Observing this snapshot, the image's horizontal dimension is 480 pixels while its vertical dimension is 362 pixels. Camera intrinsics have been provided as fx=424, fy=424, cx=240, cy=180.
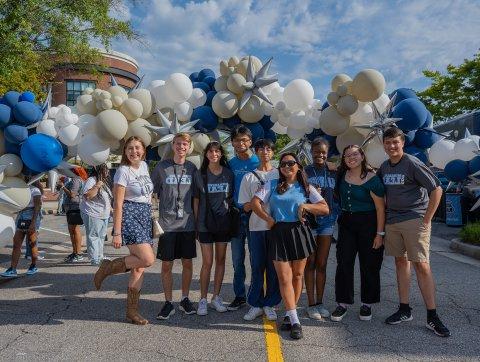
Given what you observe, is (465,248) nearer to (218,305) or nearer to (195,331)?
(218,305)

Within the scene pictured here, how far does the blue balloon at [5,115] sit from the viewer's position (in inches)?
186

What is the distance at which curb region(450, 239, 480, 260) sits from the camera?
7802mm

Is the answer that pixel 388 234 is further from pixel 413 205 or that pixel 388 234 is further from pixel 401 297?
pixel 401 297

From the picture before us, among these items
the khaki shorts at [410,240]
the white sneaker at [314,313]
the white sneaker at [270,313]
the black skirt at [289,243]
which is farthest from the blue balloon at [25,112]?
the khaki shorts at [410,240]

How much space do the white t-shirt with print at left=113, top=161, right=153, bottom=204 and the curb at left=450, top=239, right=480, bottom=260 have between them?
646cm

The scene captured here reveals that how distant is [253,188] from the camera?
4.05 m

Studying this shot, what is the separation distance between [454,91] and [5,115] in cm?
2706

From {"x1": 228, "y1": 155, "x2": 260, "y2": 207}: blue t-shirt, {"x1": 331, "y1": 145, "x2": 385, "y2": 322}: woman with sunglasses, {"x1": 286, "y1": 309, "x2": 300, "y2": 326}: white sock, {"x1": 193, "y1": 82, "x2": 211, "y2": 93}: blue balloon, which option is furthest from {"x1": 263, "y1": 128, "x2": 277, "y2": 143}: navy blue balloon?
{"x1": 286, "y1": 309, "x2": 300, "y2": 326}: white sock

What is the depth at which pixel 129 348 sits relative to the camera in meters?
3.52

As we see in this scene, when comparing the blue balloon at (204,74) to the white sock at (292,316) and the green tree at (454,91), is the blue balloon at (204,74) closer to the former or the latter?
the white sock at (292,316)

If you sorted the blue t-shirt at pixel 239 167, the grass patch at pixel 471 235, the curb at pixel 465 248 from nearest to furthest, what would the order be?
1. the blue t-shirt at pixel 239 167
2. the curb at pixel 465 248
3. the grass patch at pixel 471 235

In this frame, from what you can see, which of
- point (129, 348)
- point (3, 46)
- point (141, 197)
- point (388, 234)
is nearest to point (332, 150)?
point (388, 234)

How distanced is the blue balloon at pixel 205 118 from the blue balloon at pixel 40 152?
173cm

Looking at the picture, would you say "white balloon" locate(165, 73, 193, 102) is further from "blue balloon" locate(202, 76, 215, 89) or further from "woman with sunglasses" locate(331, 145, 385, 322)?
"woman with sunglasses" locate(331, 145, 385, 322)
